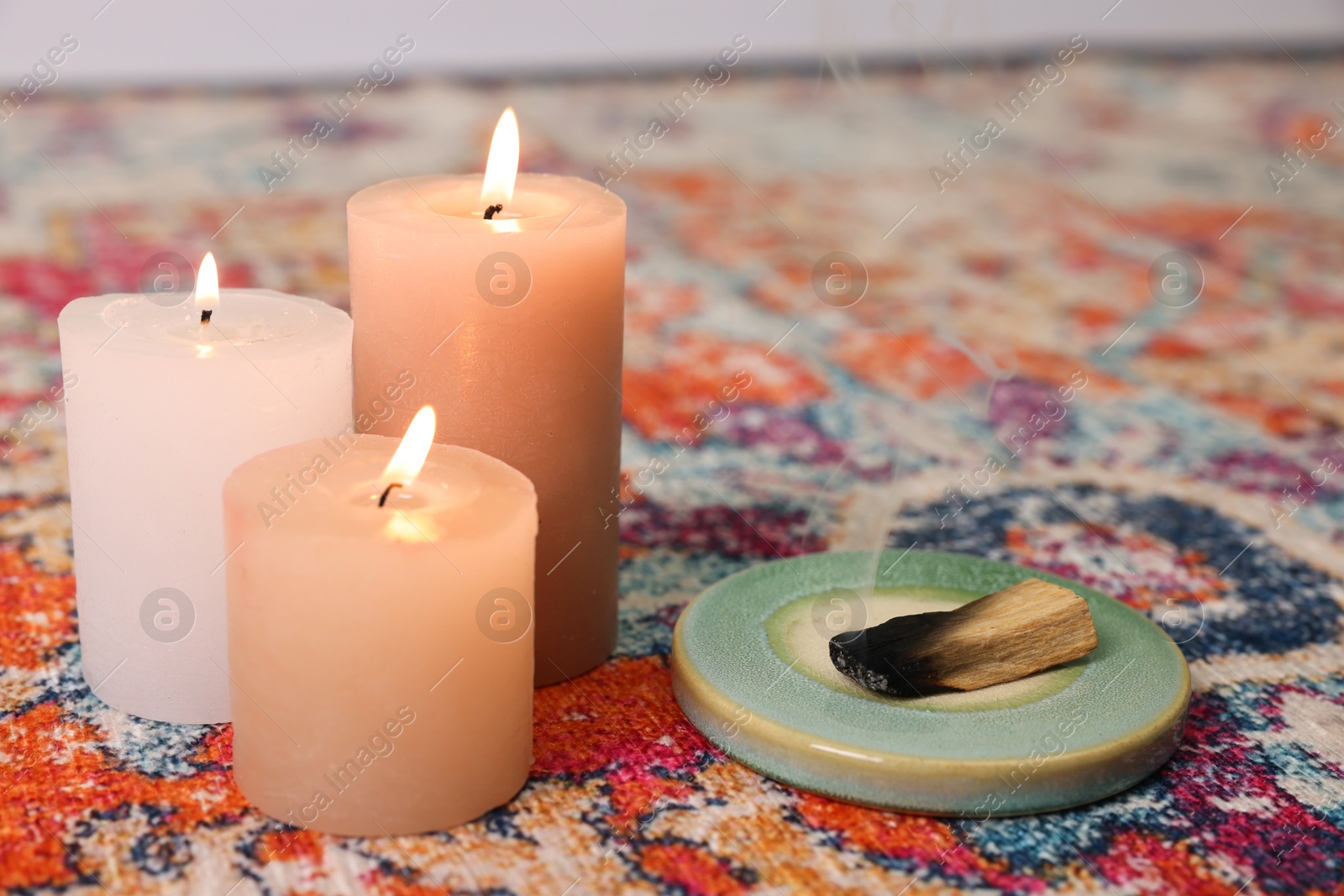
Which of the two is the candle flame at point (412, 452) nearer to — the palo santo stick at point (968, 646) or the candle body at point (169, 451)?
the candle body at point (169, 451)

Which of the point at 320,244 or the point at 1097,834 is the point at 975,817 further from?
the point at 320,244

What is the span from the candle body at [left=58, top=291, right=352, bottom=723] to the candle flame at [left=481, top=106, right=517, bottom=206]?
110mm

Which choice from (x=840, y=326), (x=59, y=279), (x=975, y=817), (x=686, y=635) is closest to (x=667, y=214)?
(x=840, y=326)

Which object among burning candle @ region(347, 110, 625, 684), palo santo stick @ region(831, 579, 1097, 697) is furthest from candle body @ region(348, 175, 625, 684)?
palo santo stick @ region(831, 579, 1097, 697)

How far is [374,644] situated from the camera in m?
0.64

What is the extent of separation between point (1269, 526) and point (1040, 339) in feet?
1.64

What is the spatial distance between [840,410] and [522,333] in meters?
0.62

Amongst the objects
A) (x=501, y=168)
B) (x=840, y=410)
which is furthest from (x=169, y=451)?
(x=840, y=410)

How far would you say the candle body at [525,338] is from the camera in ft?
2.46

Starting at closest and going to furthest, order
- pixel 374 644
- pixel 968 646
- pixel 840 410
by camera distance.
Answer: pixel 374 644, pixel 968 646, pixel 840 410

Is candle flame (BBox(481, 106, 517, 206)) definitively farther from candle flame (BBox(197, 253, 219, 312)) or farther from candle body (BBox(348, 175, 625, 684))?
candle flame (BBox(197, 253, 219, 312))

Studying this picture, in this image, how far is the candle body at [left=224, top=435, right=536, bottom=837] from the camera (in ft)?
2.08

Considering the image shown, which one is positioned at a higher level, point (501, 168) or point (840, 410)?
point (501, 168)

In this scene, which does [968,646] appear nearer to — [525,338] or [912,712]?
[912,712]
